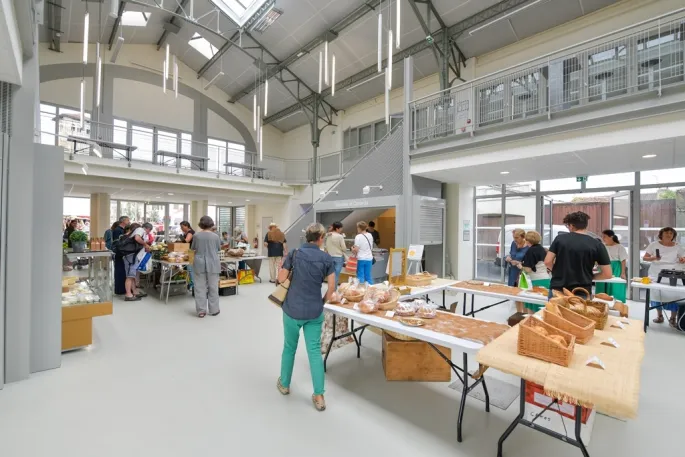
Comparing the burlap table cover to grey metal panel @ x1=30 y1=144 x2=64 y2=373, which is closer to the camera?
the burlap table cover

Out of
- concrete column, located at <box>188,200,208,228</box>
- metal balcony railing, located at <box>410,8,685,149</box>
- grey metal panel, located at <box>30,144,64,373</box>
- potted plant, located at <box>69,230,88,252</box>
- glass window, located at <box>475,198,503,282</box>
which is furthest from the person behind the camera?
concrete column, located at <box>188,200,208,228</box>

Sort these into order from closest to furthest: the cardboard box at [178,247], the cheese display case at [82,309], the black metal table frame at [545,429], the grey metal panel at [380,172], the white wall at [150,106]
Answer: the black metal table frame at [545,429]
the cheese display case at [82,309]
the cardboard box at [178,247]
the grey metal panel at [380,172]
the white wall at [150,106]

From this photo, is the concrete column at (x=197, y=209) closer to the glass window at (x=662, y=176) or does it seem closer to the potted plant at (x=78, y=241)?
the potted plant at (x=78, y=241)

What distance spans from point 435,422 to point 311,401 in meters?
1.04

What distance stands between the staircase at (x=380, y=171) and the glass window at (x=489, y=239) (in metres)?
3.53

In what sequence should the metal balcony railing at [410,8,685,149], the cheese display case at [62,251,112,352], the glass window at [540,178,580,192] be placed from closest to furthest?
the cheese display case at [62,251,112,352] → the metal balcony railing at [410,8,685,149] → the glass window at [540,178,580,192]

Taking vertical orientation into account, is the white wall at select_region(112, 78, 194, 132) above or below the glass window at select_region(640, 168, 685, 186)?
above

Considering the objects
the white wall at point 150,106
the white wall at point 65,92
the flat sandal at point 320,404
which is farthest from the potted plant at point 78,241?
the white wall at point 150,106

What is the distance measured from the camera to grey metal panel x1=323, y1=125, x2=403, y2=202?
7.54 metres

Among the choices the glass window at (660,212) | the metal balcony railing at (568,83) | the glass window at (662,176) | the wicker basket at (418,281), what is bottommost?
the wicker basket at (418,281)

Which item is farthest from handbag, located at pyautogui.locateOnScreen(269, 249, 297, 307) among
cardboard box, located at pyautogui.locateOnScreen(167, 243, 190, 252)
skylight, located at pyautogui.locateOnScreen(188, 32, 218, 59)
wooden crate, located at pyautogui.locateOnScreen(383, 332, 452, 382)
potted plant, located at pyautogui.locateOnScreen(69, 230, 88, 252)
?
Answer: skylight, located at pyautogui.locateOnScreen(188, 32, 218, 59)

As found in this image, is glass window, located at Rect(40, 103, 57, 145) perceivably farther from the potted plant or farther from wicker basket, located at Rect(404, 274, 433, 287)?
wicker basket, located at Rect(404, 274, 433, 287)

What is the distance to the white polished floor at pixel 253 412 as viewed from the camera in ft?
7.40

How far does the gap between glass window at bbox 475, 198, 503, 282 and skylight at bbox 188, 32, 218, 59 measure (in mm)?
12240
